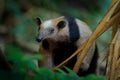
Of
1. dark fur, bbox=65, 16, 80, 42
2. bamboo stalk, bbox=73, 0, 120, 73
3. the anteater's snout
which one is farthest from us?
dark fur, bbox=65, 16, 80, 42

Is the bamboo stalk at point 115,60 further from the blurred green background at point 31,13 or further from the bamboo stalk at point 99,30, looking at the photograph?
the blurred green background at point 31,13

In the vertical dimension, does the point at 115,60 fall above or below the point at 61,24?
above

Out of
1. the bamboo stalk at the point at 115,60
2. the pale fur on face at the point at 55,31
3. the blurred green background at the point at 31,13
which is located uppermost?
the bamboo stalk at the point at 115,60

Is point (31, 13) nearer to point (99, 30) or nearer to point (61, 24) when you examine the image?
point (61, 24)

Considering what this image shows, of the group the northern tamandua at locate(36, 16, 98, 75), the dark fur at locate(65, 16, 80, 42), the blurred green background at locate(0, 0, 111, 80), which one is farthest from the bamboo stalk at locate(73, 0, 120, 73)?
the blurred green background at locate(0, 0, 111, 80)

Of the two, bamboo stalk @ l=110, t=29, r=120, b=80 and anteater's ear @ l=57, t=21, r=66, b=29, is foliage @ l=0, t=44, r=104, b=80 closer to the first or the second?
bamboo stalk @ l=110, t=29, r=120, b=80

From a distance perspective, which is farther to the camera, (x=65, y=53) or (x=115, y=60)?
(x=65, y=53)

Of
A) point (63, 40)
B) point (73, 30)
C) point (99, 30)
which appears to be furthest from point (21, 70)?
point (63, 40)

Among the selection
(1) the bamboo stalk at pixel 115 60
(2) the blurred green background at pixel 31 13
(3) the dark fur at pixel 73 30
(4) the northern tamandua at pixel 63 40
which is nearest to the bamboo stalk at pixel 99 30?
(1) the bamboo stalk at pixel 115 60

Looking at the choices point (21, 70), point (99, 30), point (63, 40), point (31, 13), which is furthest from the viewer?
point (31, 13)

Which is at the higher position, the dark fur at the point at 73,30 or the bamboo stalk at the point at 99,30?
the bamboo stalk at the point at 99,30

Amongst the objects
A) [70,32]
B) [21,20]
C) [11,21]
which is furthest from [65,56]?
[11,21]

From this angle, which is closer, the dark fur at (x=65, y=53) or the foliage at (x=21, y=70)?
the foliage at (x=21, y=70)

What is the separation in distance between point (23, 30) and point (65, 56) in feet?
11.1
